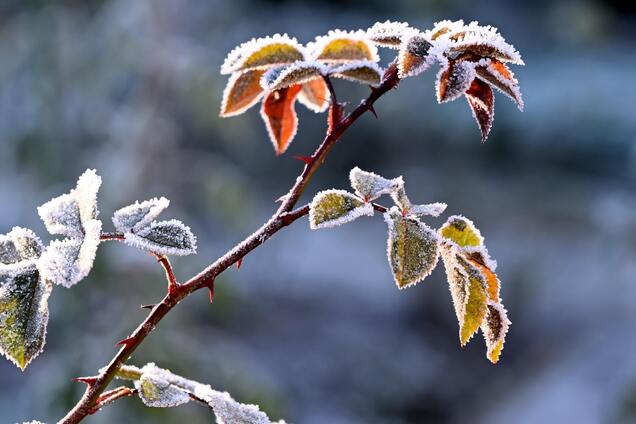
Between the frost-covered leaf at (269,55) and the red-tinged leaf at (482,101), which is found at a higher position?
the red-tinged leaf at (482,101)

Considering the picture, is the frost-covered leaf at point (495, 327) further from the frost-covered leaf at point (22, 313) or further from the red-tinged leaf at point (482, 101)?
the frost-covered leaf at point (22, 313)

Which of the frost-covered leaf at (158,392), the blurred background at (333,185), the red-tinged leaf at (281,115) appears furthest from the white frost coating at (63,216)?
the blurred background at (333,185)

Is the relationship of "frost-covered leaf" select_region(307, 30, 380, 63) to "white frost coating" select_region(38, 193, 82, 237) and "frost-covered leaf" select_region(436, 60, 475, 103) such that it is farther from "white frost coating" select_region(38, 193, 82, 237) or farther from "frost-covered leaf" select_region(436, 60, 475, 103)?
"white frost coating" select_region(38, 193, 82, 237)

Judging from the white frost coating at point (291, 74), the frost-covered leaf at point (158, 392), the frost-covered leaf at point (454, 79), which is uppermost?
the frost-covered leaf at point (454, 79)

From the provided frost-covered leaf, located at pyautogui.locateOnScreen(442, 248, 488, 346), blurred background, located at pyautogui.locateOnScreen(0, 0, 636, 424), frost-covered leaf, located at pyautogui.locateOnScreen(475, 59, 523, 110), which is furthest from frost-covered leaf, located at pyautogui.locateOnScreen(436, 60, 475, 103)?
blurred background, located at pyautogui.locateOnScreen(0, 0, 636, 424)

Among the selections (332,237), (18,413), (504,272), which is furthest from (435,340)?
(18,413)

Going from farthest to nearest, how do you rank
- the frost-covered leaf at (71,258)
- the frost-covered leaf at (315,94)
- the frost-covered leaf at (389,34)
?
the frost-covered leaf at (315,94)
the frost-covered leaf at (389,34)
the frost-covered leaf at (71,258)

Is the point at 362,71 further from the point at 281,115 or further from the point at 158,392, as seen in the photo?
the point at 158,392
